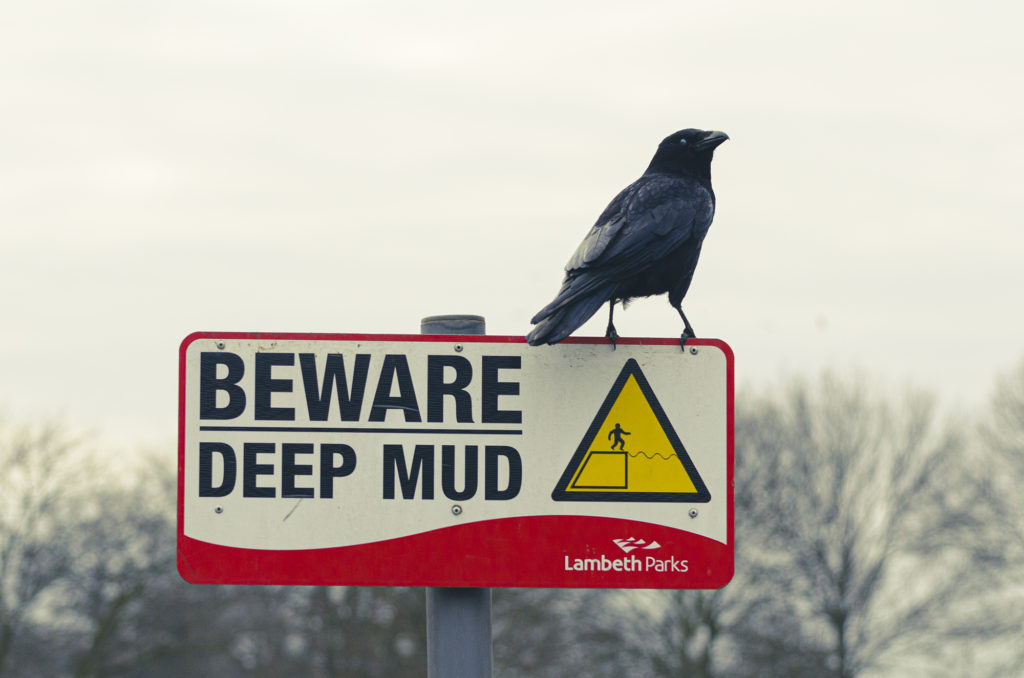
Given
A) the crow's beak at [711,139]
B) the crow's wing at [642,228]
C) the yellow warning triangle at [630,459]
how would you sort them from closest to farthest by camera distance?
1. the yellow warning triangle at [630,459]
2. the crow's wing at [642,228]
3. the crow's beak at [711,139]

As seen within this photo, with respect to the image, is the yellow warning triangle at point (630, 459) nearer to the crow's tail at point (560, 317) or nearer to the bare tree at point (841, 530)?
the crow's tail at point (560, 317)

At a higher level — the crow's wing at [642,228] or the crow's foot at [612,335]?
the crow's wing at [642,228]

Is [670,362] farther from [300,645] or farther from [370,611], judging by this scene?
[300,645]

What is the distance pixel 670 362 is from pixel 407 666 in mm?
28242

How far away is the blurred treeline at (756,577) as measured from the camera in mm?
32938

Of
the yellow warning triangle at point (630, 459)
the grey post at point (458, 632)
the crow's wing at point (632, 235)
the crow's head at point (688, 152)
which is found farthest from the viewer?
the crow's head at point (688, 152)

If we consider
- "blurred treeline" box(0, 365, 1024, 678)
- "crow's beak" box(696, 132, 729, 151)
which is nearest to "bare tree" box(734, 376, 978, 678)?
"blurred treeline" box(0, 365, 1024, 678)

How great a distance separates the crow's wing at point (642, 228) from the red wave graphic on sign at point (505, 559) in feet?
2.03

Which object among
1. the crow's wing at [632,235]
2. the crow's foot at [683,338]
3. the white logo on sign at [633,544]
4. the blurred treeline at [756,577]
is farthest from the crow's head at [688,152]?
the blurred treeline at [756,577]

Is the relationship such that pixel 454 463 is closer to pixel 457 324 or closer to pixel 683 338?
pixel 457 324

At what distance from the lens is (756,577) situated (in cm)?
3381

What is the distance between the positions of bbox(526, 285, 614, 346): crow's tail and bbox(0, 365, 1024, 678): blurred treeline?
29.0m

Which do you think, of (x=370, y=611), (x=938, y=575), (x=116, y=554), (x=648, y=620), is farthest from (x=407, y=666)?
(x=938, y=575)

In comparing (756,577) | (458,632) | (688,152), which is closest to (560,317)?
(458,632)
